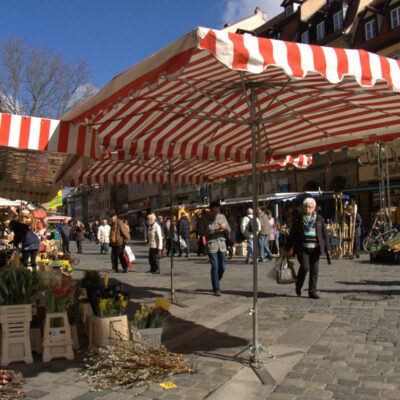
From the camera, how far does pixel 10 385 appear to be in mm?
3785

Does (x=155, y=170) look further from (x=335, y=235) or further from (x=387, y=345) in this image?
(x=335, y=235)

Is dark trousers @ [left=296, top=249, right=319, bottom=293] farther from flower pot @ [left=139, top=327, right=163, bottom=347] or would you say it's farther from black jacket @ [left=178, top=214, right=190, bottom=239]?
black jacket @ [left=178, top=214, right=190, bottom=239]

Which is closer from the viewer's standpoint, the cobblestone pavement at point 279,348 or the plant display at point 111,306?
the cobblestone pavement at point 279,348

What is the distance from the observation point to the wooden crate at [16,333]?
4.57 metres

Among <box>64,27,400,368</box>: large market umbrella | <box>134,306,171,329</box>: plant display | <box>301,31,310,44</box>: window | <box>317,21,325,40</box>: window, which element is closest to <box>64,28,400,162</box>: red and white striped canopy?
<box>64,27,400,368</box>: large market umbrella

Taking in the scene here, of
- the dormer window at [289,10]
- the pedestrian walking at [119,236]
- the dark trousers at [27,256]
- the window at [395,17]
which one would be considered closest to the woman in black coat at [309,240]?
the dark trousers at [27,256]

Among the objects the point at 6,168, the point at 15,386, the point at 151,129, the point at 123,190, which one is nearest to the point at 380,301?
the point at 151,129

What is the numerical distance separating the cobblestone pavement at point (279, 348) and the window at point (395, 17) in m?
20.9

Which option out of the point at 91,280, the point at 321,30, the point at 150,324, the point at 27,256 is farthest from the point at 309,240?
the point at 321,30

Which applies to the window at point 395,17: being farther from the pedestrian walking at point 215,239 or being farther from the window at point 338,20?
the pedestrian walking at point 215,239

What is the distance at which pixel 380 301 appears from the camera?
7.26 meters

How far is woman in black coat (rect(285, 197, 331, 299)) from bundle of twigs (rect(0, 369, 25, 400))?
15.2ft

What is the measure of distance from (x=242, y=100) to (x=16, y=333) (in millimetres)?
3580

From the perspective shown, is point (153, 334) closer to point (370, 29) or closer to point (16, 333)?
point (16, 333)
